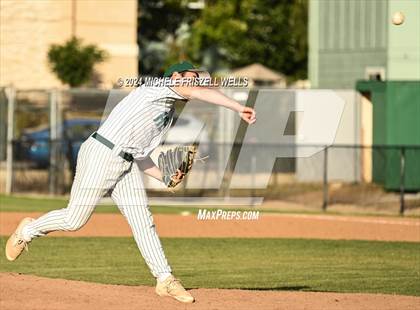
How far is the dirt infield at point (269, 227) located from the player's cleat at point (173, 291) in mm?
9059

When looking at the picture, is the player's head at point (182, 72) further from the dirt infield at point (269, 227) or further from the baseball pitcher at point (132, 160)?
the dirt infield at point (269, 227)

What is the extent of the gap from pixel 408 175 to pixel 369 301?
48.5ft

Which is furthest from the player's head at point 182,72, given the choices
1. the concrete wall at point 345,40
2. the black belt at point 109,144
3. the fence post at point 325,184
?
the concrete wall at point 345,40

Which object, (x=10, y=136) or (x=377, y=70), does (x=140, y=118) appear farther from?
(x=377, y=70)

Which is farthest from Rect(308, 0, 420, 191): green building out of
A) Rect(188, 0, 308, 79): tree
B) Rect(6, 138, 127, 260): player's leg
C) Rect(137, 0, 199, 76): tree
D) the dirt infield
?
Rect(137, 0, 199, 76): tree

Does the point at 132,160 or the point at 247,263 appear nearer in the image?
the point at 132,160

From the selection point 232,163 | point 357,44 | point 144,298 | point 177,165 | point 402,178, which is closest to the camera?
point 144,298

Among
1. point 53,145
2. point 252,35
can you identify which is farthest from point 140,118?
point 252,35

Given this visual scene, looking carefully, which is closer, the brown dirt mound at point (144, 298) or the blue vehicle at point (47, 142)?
the brown dirt mound at point (144, 298)

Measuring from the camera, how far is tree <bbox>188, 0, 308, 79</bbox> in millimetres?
50875

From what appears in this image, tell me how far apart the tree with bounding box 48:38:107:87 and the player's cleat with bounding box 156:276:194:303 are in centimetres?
2595

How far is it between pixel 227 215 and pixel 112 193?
12501 millimetres

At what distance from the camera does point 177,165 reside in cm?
1040

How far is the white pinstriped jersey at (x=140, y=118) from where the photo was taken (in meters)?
9.68
